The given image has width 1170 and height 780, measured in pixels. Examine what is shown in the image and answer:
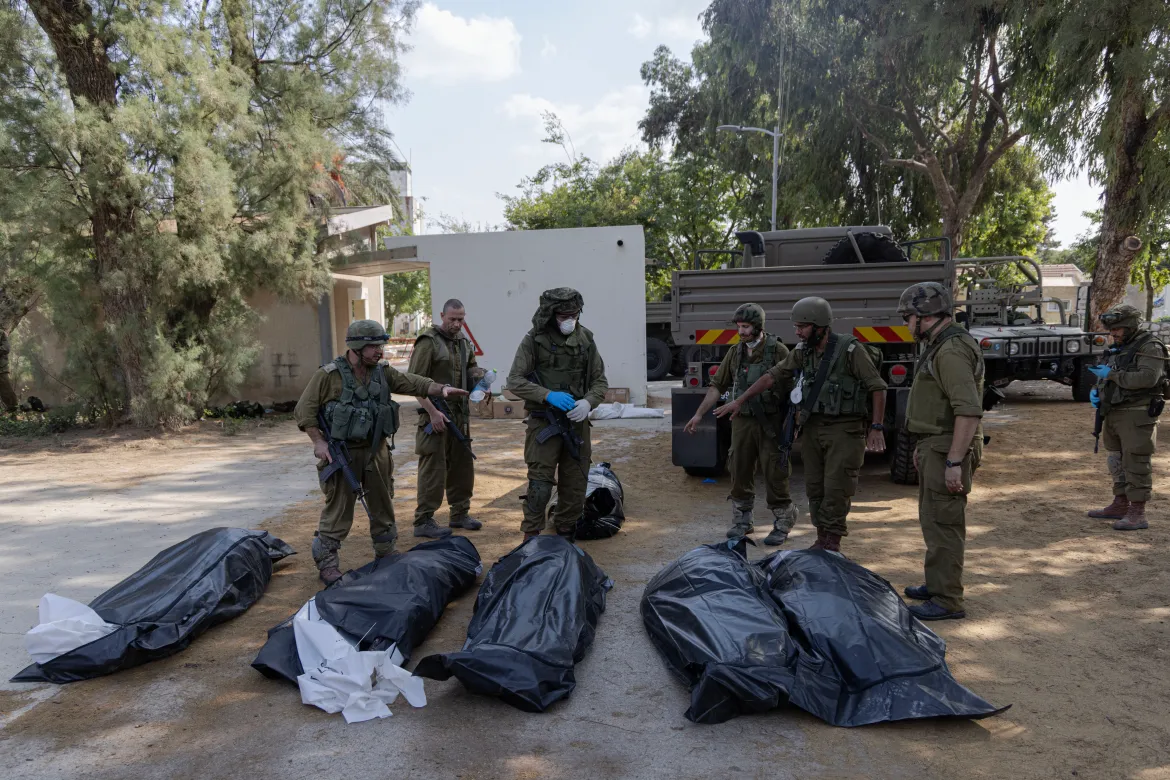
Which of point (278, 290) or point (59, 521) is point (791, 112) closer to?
point (278, 290)

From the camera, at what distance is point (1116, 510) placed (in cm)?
570

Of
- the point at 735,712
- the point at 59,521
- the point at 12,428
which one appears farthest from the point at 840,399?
the point at 12,428

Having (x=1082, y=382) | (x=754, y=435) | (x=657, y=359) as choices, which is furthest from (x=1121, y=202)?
(x=754, y=435)

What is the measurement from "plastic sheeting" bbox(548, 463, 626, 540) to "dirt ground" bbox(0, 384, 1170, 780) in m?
0.49

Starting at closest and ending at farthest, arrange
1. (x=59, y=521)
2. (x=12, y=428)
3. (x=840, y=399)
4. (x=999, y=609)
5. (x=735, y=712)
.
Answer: (x=735, y=712)
(x=999, y=609)
(x=840, y=399)
(x=59, y=521)
(x=12, y=428)

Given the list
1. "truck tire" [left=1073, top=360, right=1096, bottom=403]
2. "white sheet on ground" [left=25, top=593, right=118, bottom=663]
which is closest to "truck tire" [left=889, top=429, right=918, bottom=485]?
"truck tire" [left=1073, top=360, right=1096, bottom=403]

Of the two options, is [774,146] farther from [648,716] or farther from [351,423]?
[648,716]

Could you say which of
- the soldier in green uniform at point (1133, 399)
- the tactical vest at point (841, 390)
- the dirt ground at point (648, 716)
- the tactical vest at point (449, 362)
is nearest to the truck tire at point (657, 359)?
the tactical vest at point (449, 362)

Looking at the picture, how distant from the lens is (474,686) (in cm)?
306

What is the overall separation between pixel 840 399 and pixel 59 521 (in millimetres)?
5985

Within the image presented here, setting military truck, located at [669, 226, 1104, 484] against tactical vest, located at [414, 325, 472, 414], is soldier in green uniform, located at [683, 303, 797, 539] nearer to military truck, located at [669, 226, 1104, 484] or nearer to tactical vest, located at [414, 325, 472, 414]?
military truck, located at [669, 226, 1104, 484]

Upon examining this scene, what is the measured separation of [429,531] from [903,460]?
3940 millimetres

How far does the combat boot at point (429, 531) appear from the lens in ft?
18.4

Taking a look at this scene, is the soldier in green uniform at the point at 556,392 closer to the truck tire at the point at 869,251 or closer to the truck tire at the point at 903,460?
the truck tire at the point at 903,460
